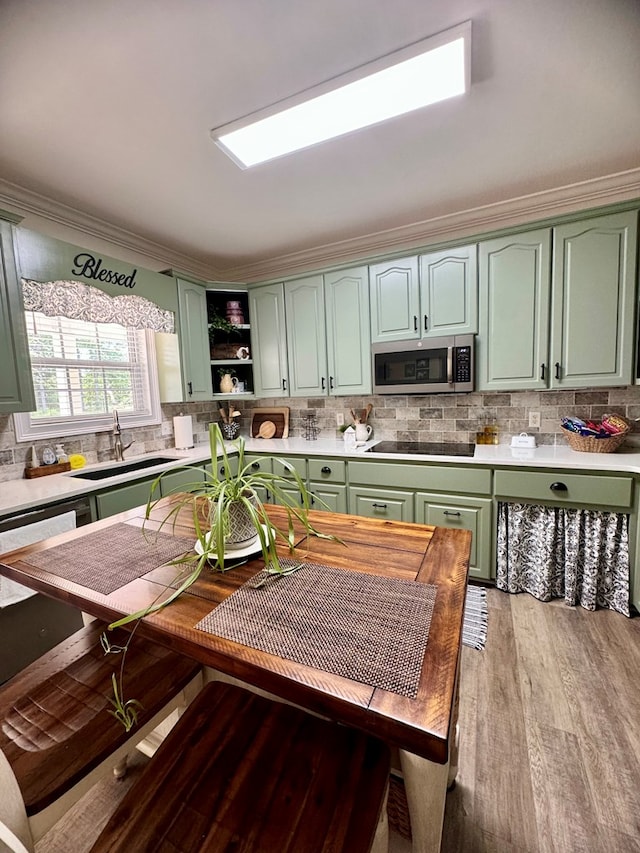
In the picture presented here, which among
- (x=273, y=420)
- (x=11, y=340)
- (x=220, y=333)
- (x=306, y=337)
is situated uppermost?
(x=220, y=333)

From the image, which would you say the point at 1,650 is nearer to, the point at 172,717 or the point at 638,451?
the point at 172,717

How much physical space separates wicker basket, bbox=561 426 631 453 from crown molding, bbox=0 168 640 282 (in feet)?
4.53

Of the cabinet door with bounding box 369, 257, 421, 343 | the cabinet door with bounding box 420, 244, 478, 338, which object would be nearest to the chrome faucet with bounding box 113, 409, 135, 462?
the cabinet door with bounding box 369, 257, 421, 343

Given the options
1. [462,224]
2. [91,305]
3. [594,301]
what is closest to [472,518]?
[594,301]

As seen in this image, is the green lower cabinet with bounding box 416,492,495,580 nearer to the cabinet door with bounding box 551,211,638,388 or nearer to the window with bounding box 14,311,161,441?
the cabinet door with bounding box 551,211,638,388

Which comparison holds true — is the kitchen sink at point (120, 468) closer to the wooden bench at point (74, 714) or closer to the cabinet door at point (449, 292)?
the wooden bench at point (74, 714)

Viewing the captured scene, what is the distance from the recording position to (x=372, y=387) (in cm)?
284

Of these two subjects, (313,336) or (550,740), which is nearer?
(550,740)

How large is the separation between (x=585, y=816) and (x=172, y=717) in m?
1.45

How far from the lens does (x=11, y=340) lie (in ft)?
6.11

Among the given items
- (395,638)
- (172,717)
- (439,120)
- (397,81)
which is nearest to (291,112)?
(397,81)

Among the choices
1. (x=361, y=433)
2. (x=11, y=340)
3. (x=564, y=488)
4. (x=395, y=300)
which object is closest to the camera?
(x=11, y=340)

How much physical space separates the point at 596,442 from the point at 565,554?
712 millimetres

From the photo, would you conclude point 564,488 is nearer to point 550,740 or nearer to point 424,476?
point 424,476
